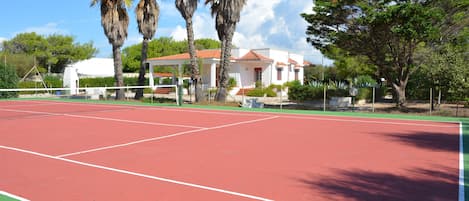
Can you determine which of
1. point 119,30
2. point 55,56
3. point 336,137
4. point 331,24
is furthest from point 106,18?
point 55,56

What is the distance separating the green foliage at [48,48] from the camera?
65438 mm

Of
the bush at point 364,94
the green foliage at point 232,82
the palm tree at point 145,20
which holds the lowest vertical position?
the bush at point 364,94

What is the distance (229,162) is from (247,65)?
37.2 metres

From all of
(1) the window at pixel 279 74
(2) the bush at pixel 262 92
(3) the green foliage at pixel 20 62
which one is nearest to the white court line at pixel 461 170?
(2) the bush at pixel 262 92

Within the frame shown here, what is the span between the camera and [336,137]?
1179 cm

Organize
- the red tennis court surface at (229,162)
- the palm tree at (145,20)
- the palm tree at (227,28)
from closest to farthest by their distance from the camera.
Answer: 1. the red tennis court surface at (229,162)
2. the palm tree at (227,28)
3. the palm tree at (145,20)

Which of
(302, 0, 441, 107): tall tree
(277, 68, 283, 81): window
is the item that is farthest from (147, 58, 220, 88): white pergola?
(302, 0, 441, 107): tall tree

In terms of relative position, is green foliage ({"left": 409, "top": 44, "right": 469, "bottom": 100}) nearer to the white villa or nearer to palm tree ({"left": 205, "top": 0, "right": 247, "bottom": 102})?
palm tree ({"left": 205, "top": 0, "right": 247, "bottom": 102})

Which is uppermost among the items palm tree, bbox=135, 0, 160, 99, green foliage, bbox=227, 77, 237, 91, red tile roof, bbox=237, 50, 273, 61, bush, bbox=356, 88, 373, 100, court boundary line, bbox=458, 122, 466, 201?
palm tree, bbox=135, 0, 160, 99

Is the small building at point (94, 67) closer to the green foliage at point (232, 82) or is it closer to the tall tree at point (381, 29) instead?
the green foliage at point (232, 82)

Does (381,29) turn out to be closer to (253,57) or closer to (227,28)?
(227,28)

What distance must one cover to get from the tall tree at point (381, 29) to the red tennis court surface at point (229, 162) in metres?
6.79

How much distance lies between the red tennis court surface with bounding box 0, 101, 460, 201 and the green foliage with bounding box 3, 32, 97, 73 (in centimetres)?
5573

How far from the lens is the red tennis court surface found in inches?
247
